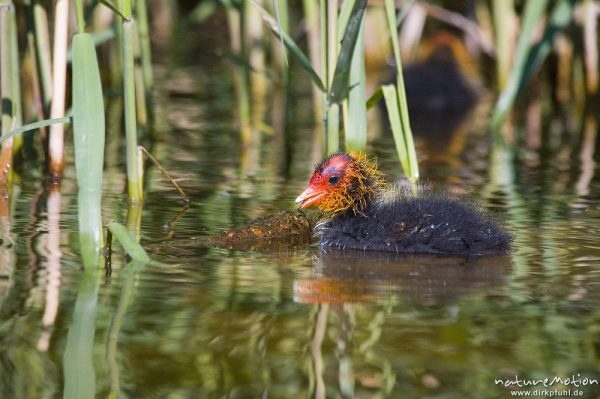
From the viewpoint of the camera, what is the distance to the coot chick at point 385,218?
227 inches

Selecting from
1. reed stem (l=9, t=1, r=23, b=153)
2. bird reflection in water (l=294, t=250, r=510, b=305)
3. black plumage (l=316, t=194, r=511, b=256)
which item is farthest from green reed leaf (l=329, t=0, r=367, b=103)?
reed stem (l=9, t=1, r=23, b=153)

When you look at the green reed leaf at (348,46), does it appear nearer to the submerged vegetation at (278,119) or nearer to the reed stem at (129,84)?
the submerged vegetation at (278,119)

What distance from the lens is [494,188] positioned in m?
7.81

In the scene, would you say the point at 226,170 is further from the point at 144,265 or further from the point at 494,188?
the point at 144,265

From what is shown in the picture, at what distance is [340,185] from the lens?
600 cm

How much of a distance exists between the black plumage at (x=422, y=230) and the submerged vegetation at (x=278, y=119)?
0.65ft

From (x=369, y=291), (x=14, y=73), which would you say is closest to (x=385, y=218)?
(x=369, y=291)

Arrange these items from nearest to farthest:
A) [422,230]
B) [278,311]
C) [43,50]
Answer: [278,311] < [422,230] < [43,50]

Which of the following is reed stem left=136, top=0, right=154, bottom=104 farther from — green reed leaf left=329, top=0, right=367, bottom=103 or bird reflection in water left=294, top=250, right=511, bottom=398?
bird reflection in water left=294, top=250, right=511, bottom=398

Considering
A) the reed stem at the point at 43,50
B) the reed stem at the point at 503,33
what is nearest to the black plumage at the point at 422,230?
the reed stem at the point at 43,50

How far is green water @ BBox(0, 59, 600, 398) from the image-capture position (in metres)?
3.87

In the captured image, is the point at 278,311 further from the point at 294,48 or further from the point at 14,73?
the point at 14,73

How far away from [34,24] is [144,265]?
2.61 metres

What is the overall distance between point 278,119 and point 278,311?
6.60 metres
